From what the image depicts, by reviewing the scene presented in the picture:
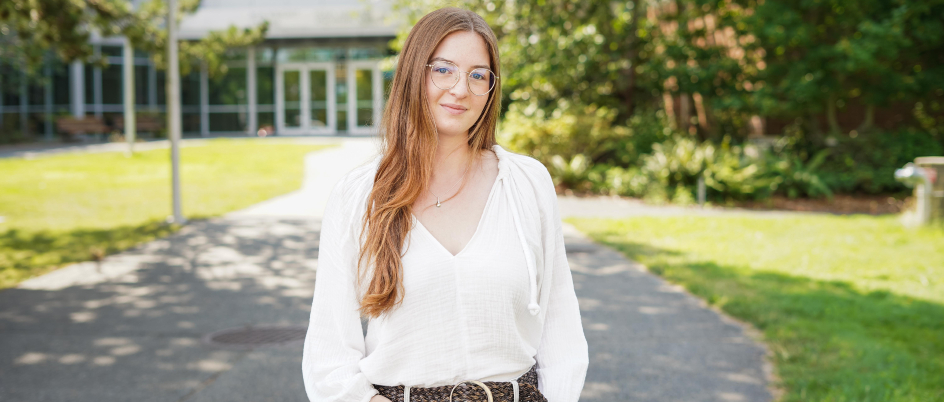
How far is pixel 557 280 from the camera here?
205 cm

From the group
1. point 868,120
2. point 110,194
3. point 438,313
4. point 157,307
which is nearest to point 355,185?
point 438,313

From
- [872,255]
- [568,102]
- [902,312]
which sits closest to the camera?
[902,312]

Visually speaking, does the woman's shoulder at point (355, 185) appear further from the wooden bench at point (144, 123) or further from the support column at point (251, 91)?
the support column at point (251, 91)

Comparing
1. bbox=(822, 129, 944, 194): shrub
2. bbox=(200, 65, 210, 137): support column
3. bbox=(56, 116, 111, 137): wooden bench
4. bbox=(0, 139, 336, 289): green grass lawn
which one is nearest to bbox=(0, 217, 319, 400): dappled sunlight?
bbox=(0, 139, 336, 289): green grass lawn

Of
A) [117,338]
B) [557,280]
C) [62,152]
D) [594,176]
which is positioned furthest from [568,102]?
[62,152]

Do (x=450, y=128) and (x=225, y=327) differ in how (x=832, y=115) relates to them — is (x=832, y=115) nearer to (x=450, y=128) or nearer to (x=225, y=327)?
(x=225, y=327)

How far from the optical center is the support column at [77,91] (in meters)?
30.8

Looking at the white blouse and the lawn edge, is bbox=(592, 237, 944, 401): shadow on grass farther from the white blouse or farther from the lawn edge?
the white blouse

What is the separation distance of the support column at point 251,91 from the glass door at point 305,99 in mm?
1054

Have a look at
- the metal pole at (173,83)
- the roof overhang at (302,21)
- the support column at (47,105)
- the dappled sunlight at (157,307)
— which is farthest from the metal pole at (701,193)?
the support column at (47,105)

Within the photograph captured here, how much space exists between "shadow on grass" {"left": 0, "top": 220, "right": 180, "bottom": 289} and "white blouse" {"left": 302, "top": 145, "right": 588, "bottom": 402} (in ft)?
20.9

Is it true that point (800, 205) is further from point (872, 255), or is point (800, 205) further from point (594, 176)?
point (872, 255)

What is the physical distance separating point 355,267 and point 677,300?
500cm

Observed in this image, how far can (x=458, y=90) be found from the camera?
1.93 metres
